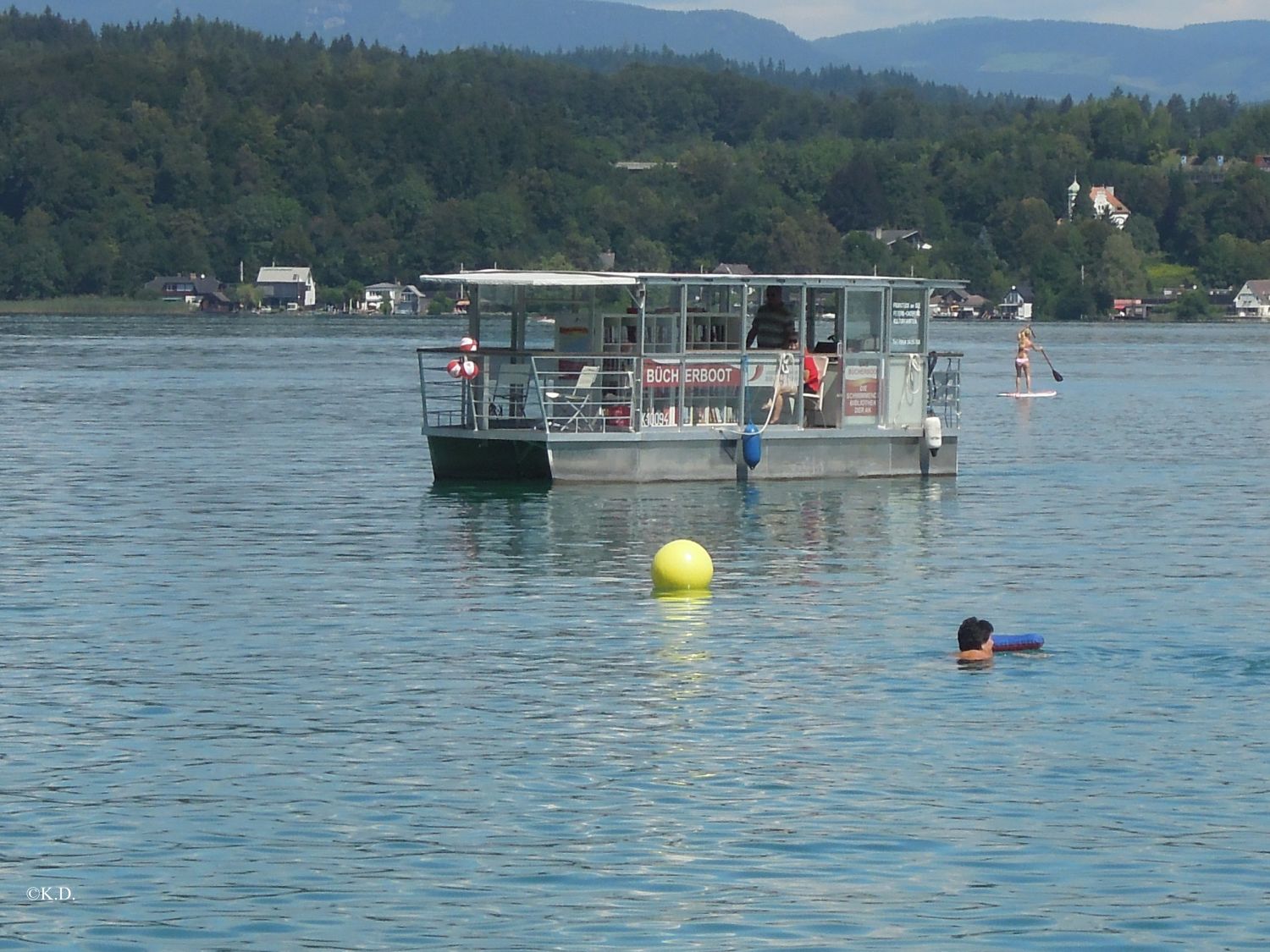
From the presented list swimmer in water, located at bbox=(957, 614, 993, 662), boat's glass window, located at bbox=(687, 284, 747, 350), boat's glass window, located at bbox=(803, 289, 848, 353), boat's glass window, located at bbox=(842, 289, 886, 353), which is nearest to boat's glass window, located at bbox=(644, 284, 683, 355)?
Answer: boat's glass window, located at bbox=(687, 284, 747, 350)

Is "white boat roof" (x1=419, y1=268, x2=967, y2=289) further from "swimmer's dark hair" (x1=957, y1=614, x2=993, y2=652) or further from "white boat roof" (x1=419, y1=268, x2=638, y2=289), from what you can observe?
"swimmer's dark hair" (x1=957, y1=614, x2=993, y2=652)

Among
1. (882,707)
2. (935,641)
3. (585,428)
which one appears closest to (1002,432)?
(585,428)

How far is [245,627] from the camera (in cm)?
2577

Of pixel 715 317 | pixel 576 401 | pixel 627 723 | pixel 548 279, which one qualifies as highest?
pixel 548 279

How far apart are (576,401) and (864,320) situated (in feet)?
19.2

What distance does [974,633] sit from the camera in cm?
2338

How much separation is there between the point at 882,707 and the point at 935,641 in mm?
3770

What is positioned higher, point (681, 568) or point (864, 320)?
point (864, 320)

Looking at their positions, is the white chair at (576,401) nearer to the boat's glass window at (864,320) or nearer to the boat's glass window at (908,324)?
the boat's glass window at (864,320)

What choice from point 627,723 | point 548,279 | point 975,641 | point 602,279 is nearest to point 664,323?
point 602,279

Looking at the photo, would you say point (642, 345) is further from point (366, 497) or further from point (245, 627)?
point (245, 627)

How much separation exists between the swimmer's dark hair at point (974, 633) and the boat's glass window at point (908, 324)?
1857 cm

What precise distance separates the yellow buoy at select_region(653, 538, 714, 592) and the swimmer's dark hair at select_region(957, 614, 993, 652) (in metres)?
5.25

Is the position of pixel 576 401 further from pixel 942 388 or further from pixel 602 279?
pixel 942 388
